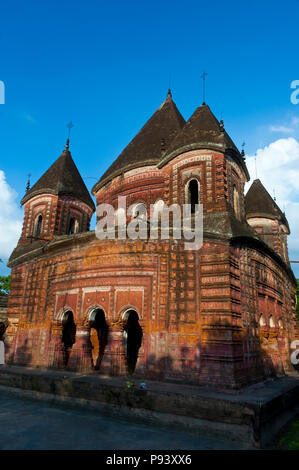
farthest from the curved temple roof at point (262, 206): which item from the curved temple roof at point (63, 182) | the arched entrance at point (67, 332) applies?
the arched entrance at point (67, 332)

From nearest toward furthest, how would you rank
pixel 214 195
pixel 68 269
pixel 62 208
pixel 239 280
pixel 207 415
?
pixel 207 415, pixel 239 280, pixel 214 195, pixel 68 269, pixel 62 208

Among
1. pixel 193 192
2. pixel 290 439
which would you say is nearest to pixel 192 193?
pixel 193 192

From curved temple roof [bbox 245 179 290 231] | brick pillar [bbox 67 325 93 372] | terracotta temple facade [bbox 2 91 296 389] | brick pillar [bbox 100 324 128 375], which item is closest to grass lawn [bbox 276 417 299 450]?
terracotta temple facade [bbox 2 91 296 389]

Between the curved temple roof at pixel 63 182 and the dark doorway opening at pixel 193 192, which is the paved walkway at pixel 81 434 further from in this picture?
the curved temple roof at pixel 63 182

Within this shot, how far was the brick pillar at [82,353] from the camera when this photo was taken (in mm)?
12656

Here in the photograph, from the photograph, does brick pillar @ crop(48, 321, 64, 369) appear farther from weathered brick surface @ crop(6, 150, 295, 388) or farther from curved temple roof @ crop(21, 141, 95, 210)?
curved temple roof @ crop(21, 141, 95, 210)

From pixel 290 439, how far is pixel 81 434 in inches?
206

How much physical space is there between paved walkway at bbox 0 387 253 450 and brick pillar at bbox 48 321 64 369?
3854mm

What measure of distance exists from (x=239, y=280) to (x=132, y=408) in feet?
17.7

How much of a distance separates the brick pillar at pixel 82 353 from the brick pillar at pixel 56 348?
1.08 meters

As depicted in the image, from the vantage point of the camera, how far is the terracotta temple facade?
35.1ft

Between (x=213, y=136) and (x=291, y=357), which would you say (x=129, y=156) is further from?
(x=291, y=357)

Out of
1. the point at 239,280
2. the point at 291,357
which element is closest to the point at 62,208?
the point at 239,280

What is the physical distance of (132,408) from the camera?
9242 mm
